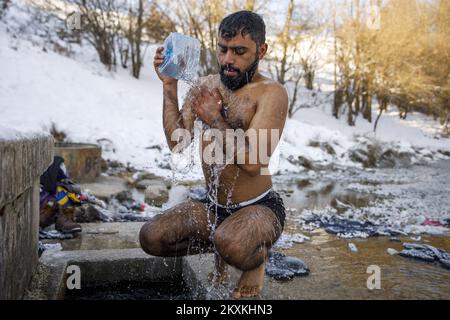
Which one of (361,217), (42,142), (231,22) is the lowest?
(361,217)

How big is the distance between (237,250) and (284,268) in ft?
2.92

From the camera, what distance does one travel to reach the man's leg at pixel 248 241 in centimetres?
217

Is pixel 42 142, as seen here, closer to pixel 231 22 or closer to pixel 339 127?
pixel 231 22

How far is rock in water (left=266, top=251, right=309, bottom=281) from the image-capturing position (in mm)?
2697

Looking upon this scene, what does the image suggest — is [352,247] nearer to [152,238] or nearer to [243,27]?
[152,238]

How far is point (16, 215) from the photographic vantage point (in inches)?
70.6

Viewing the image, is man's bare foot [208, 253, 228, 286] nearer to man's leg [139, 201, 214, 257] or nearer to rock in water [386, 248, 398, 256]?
man's leg [139, 201, 214, 257]

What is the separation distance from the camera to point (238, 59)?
8.11 feet

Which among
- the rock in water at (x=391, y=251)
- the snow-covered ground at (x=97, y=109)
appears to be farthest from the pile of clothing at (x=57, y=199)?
the snow-covered ground at (x=97, y=109)

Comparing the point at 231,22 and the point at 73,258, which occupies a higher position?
the point at 231,22

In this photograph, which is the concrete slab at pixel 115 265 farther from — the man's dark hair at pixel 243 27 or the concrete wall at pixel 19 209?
the man's dark hair at pixel 243 27
